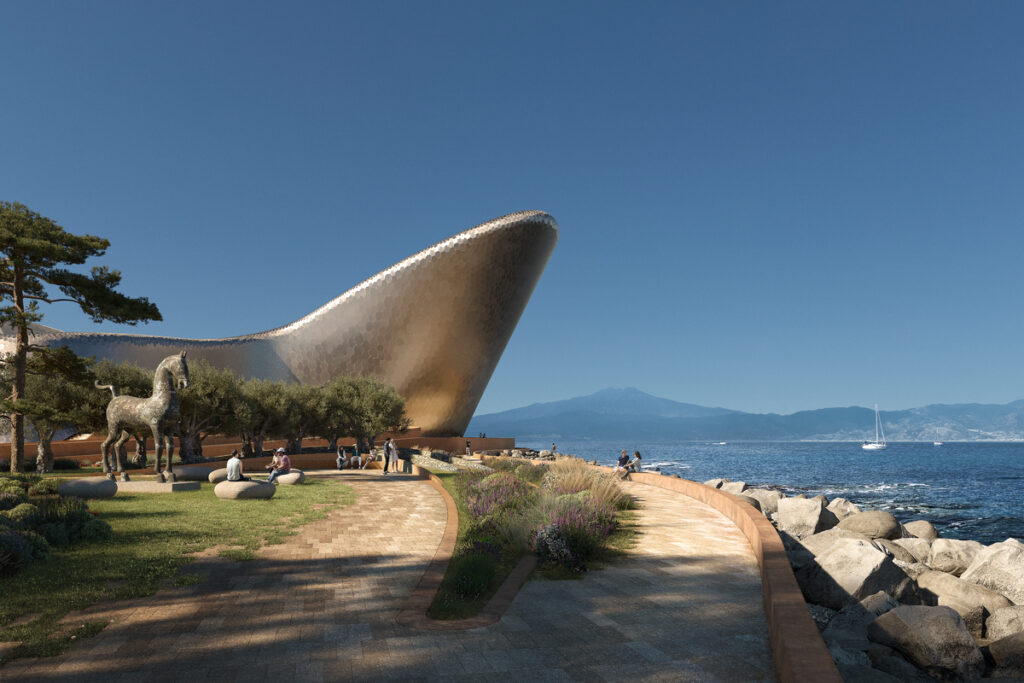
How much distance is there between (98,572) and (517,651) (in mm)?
6022

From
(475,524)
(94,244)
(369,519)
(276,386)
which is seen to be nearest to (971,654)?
(475,524)

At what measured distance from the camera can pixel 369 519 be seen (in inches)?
498

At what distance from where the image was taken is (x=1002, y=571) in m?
10.8

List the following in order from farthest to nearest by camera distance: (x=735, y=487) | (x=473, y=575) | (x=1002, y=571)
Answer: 1. (x=735, y=487)
2. (x=1002, y=571)
3. (x=473, y=575)

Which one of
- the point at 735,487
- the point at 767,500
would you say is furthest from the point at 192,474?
the point at 735,487

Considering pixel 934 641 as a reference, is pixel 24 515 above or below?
above

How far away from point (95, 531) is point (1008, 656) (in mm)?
13338

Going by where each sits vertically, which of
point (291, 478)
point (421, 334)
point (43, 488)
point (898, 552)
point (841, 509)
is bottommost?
point (841, 509)

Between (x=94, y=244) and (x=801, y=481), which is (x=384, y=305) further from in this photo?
(x=801, y=481)

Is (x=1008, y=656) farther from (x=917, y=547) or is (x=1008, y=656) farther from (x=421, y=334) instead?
(x=421, y=334)

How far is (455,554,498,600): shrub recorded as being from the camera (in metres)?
7.01

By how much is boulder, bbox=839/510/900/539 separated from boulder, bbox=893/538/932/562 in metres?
0.65

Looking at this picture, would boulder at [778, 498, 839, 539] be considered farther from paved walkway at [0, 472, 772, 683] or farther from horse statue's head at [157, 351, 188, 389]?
horse statue's head at [157, 351, 188, 389]

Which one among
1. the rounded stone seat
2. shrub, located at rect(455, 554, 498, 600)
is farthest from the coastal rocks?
shrub, located at rect(455, 554, 498, 600)
